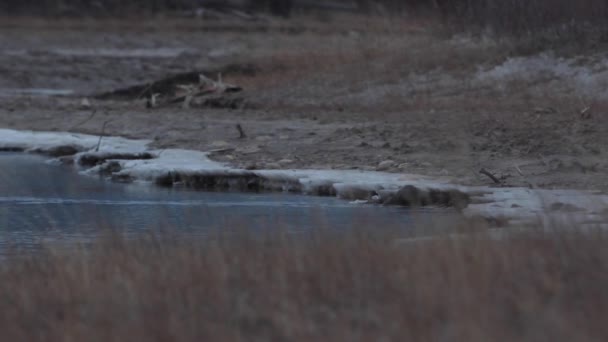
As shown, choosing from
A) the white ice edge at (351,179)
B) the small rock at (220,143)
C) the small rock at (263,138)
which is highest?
the small rock at (263,138)

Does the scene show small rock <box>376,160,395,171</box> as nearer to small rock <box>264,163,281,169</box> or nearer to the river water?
small rock <box>264,163,281,169</box>

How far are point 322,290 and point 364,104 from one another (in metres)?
13.4

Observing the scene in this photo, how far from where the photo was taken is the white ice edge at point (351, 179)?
9.00 meters

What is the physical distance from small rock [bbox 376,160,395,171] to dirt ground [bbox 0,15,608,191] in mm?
55

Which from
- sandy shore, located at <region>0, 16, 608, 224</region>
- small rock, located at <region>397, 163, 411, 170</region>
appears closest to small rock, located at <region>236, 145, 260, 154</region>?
sandy shore, located at <region>0, 16, 608, 224</region>

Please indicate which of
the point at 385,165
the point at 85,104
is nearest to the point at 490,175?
the point at 385,165

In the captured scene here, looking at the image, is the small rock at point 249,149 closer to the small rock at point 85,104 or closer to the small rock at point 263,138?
the small rock at point 263,138

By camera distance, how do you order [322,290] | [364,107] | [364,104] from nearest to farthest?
1. [322,290]
2. [364,107]
3. [364,104]

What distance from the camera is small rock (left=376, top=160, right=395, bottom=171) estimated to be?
12484mm

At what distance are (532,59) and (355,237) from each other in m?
13.3

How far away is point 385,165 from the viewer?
12.6m

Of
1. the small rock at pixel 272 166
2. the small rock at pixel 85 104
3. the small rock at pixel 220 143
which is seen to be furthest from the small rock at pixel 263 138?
the small rock at pixel 85 104

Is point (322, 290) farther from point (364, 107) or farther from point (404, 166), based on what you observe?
point (364, 107)

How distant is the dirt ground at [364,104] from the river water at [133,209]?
1.49m
